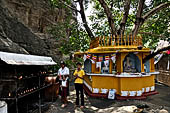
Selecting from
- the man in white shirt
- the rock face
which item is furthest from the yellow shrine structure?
the rock face

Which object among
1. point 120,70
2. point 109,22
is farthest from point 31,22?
point 120,70

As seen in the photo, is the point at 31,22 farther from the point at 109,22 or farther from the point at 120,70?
the point at 120,70

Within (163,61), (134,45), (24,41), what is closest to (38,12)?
(24,41)

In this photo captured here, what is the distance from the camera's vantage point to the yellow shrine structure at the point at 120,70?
24.3 feet

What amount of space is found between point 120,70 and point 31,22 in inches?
550

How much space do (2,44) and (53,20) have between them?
15.2 m

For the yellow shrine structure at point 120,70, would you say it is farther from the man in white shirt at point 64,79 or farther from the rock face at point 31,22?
the rock face at point 31,22

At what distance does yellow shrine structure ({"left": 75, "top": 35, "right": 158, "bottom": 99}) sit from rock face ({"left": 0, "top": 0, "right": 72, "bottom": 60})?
4405 mm

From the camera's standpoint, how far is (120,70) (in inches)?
301

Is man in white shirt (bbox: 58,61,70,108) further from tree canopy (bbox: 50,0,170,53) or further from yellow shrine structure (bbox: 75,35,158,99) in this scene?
tree canopy (bbox: 50,0,170,53)

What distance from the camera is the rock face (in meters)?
8.12

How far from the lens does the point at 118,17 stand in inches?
604

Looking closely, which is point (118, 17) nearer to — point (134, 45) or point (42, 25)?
point (134, 45)

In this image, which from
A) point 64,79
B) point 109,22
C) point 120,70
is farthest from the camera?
point 109,22
